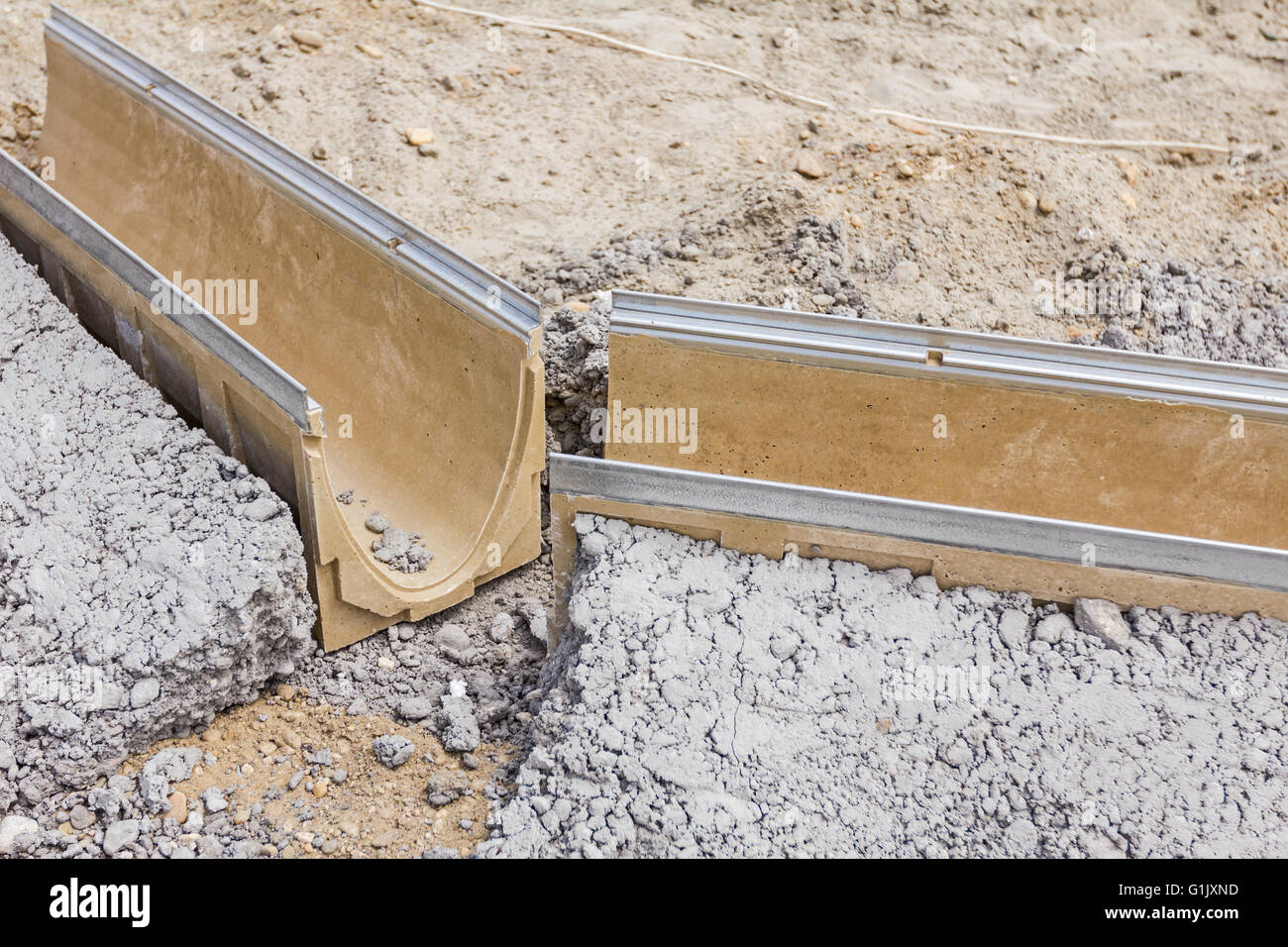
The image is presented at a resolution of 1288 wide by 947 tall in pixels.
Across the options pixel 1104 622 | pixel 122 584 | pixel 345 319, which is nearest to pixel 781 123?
pixel 345 319

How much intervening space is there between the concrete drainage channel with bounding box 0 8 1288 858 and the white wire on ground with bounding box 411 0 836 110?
3.09 m

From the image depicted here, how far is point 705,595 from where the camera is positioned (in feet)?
11.8

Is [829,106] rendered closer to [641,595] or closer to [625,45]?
[625,45]

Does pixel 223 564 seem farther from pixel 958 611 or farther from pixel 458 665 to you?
pixel 958 611

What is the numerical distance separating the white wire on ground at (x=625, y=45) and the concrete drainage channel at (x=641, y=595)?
3088 millimetres

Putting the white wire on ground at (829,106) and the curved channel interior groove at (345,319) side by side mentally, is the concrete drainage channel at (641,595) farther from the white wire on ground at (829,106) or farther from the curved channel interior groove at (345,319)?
the white wire on ground at (829,106)

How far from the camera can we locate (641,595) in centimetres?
360

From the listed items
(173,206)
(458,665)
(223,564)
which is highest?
(173,206)

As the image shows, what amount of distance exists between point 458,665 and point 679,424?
1181 mm

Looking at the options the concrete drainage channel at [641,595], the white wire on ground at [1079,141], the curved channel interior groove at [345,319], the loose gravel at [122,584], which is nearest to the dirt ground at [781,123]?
the white wire on ground at [1079,141]

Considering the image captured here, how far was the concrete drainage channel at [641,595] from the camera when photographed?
10.8 ft

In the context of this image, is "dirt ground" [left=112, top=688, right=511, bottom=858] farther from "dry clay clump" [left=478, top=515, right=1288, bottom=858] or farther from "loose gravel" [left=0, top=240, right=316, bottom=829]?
"dry clay clump" [left=478, top=515, right=1288, bottom=858]

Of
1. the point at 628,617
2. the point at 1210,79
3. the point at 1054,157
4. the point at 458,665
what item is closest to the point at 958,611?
the point at 628,617

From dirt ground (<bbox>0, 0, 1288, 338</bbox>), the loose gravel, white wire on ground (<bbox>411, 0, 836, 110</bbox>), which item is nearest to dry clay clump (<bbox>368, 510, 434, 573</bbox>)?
the loose gravel
